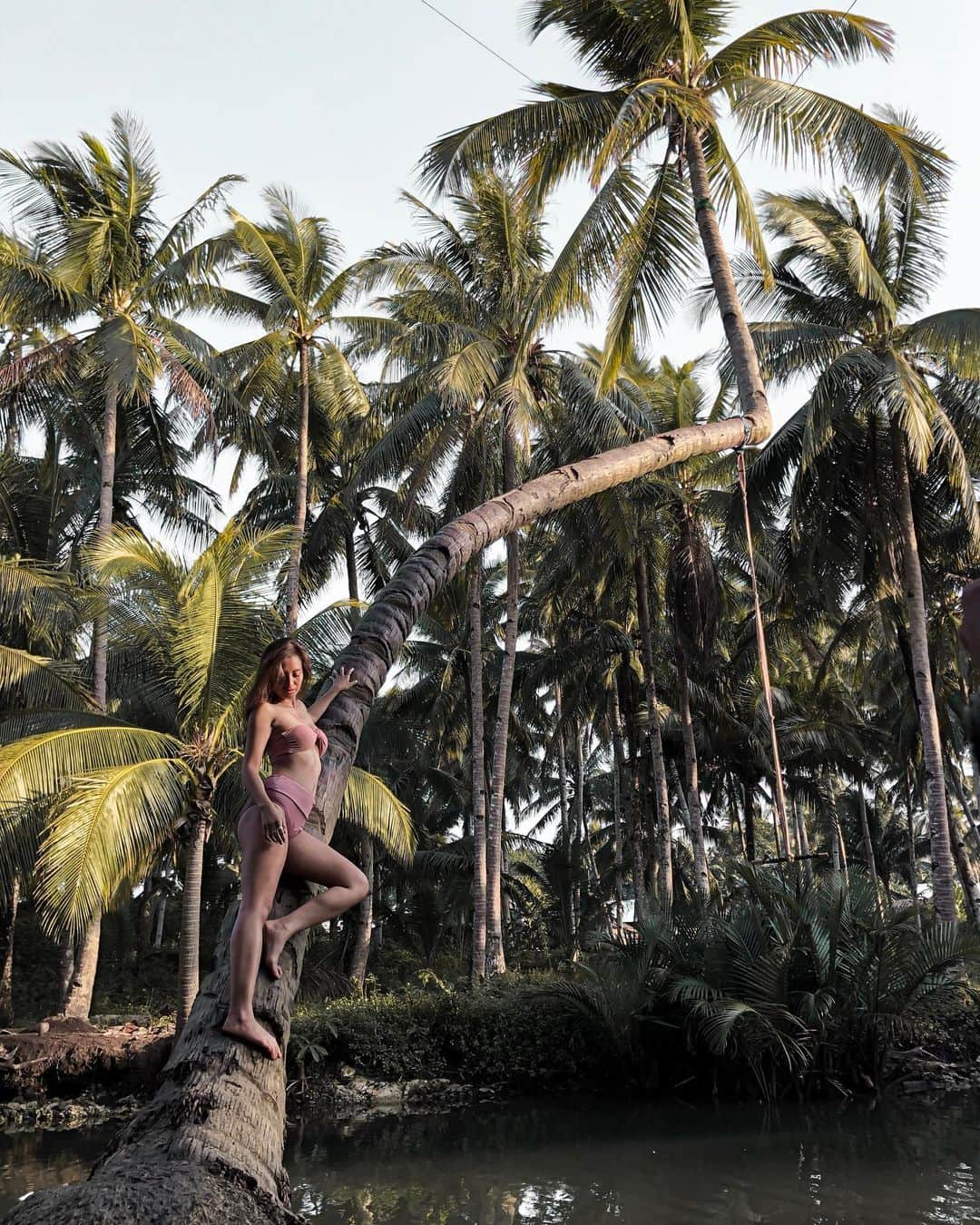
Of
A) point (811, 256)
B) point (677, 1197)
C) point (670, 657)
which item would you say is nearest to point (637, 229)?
point (677, 1197)

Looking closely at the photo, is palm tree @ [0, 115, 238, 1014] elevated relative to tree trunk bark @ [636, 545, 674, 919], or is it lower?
elevated

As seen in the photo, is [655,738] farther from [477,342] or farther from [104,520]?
[104,520]

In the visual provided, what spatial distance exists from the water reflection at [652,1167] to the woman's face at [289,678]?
Answer: 621 centimetres

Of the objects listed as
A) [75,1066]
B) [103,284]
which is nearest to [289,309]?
[103,284]

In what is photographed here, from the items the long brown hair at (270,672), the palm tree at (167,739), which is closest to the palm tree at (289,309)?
the palm tree at (167,739)

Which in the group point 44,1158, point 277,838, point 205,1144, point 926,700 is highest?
point 926,700

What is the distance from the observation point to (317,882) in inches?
123

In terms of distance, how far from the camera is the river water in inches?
305

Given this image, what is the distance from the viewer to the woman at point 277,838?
273 cm

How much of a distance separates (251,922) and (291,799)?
41 cm

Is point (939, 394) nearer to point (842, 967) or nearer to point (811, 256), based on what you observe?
point (811, 256)

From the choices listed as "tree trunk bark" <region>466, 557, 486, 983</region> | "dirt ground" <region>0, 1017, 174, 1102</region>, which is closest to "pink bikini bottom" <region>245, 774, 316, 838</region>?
"dirt ground" <region>0, 1017, 174, 1102</region>

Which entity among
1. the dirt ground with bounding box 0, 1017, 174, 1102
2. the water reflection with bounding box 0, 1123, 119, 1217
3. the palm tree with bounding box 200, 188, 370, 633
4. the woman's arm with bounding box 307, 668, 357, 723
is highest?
the palm tree with bounding box 200, 188, 370, 633

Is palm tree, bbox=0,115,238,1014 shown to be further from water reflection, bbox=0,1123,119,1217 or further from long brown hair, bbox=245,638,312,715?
long brown hair, bbox=245,638,312,715
